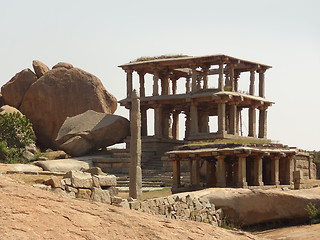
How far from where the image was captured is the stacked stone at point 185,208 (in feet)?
41.7

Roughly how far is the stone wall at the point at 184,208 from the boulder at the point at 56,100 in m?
26.3

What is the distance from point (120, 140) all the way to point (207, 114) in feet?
25.4

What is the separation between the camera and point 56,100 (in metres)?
40.7

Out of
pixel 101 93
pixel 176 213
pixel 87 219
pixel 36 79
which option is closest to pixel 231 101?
pixel 101 93

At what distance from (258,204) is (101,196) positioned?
6575mm

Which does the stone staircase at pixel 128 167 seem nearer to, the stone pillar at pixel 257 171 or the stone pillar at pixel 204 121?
the stone pillar at pixel 257 171

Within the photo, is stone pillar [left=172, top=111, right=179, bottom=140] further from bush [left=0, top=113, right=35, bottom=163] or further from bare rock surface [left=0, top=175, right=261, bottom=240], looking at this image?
bare rock surface [left=0, top=175, right=261, bottom=240]

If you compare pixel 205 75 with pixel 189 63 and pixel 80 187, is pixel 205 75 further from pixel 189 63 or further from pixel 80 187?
pixel 80 187

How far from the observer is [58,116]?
133 ft

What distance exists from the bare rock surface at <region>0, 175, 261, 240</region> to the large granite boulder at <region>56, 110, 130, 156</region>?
2529 centimetres

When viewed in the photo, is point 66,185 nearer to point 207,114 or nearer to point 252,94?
point 252,94

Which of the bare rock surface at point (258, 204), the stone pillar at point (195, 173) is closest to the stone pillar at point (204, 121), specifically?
the stone pillar at point (195, 173)

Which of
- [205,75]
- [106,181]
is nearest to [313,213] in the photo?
[106,181]

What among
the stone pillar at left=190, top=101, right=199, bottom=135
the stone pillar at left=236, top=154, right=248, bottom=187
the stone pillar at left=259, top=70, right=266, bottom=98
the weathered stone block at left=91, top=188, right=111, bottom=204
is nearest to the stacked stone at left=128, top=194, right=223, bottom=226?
the weathered stone block at left=91, top=188, right=111, bottom=204
